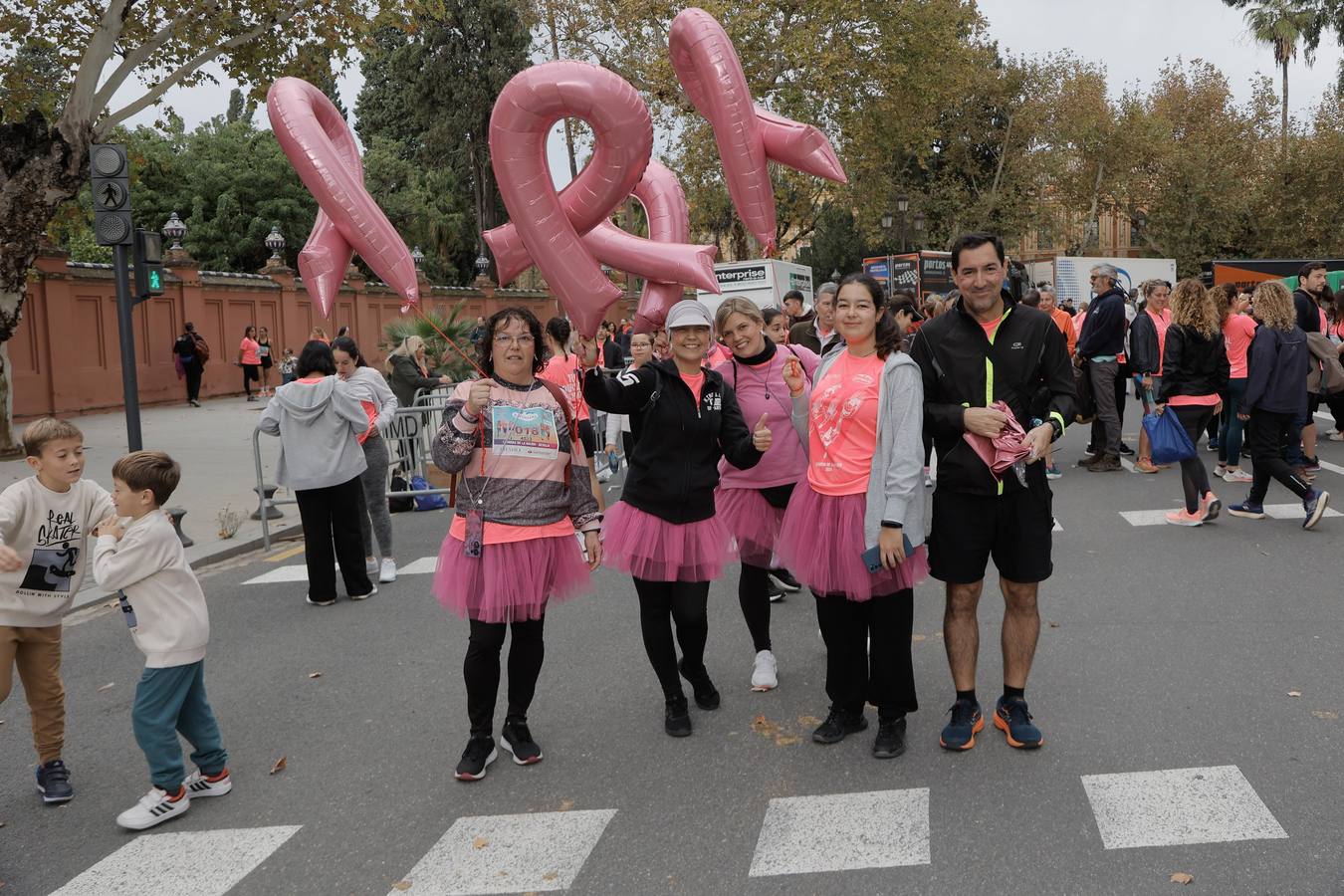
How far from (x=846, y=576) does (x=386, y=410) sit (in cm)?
461

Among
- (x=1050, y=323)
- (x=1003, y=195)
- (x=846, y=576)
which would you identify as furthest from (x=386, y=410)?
(x=1003, y=195)

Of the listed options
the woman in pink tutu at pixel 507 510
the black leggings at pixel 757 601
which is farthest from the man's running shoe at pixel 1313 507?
the woman in pink tutu at pixel 507 510

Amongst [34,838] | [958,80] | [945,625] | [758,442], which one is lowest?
[34,838]

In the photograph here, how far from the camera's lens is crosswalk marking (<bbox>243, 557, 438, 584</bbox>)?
323 inches

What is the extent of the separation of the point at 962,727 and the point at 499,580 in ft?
6.30

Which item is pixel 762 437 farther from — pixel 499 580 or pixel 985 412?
pixel 499 580

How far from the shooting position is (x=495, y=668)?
4.31m

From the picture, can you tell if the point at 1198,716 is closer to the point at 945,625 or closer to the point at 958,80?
the point at 945,625

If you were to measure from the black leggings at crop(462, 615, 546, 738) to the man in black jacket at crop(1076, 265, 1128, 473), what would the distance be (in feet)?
28.0

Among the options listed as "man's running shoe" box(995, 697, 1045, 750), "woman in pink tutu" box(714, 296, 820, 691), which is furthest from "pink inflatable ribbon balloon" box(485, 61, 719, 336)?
"man's running shoe" box(995, 697, 1045, 750)

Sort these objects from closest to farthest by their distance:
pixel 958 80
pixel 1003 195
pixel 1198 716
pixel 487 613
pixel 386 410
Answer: pixel 487 613, pixel 1198 716, pixel 386 410, pixel 958 80, pixel 1003 195

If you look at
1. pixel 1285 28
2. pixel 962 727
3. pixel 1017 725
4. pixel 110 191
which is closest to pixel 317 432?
pixel 110 191

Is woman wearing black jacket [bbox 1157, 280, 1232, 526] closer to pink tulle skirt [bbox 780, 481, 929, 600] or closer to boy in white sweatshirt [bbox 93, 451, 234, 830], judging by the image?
pink tulle skirt [bbox 780, 481, 929, 600]

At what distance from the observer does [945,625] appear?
429cm
